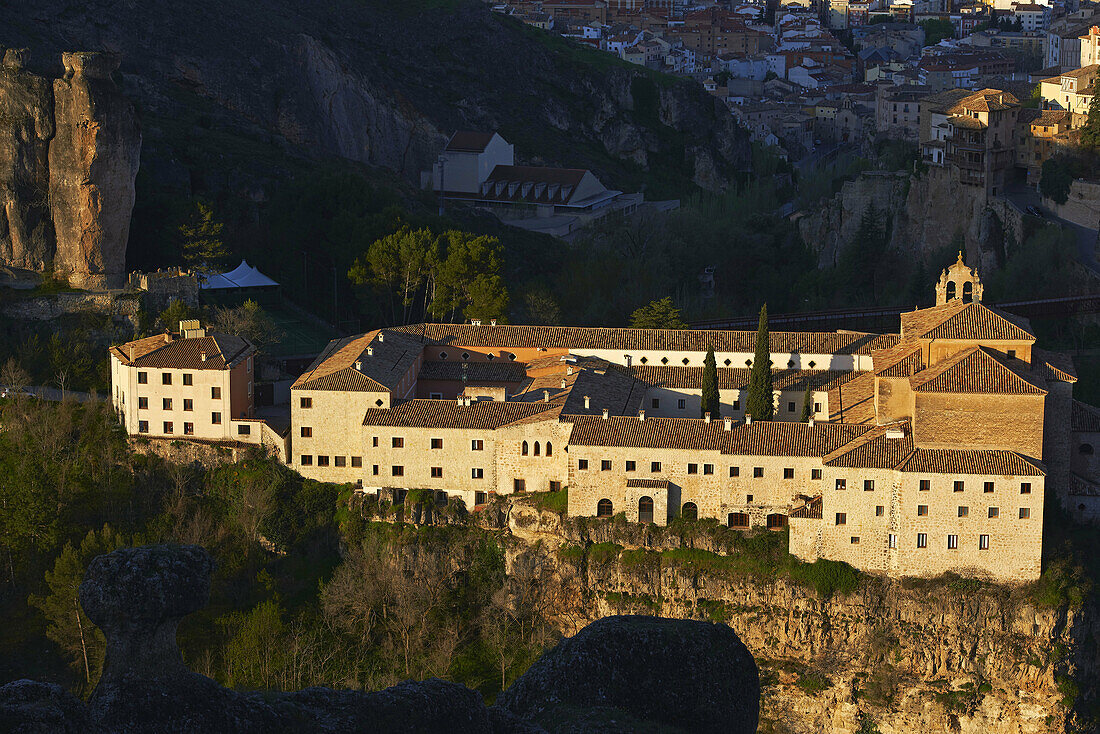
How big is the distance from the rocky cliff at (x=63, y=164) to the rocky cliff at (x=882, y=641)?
2363 cm

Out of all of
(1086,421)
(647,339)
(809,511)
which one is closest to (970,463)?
(809,511)

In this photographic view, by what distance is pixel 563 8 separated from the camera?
6806 inches

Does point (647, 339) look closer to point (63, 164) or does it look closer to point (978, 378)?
point (978, 378)

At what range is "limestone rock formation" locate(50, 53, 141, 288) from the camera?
5538 centimetres

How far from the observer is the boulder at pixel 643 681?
76.1 ft

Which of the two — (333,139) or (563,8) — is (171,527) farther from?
(563,8)

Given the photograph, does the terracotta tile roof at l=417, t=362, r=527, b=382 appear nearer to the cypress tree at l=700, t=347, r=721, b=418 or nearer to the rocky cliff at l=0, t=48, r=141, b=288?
Answer: the cypress tree at l=700, t=347, r=721, b=418

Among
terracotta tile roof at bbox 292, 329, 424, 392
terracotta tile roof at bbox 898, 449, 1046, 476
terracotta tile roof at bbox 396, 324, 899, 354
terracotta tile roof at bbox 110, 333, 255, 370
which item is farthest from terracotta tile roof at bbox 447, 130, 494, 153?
terracotta tile roof at bbox 898, 449, 1046, 476

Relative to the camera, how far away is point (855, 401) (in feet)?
158

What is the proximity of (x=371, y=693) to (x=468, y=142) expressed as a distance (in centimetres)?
6911

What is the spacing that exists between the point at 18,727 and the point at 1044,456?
1281 inches

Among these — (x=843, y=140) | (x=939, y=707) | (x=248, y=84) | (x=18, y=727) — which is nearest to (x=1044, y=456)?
(x=939, y=707)

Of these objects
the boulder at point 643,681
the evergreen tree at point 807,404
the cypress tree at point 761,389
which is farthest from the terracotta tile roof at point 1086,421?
the boulder at point 643,681

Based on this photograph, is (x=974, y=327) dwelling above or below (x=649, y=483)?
above
